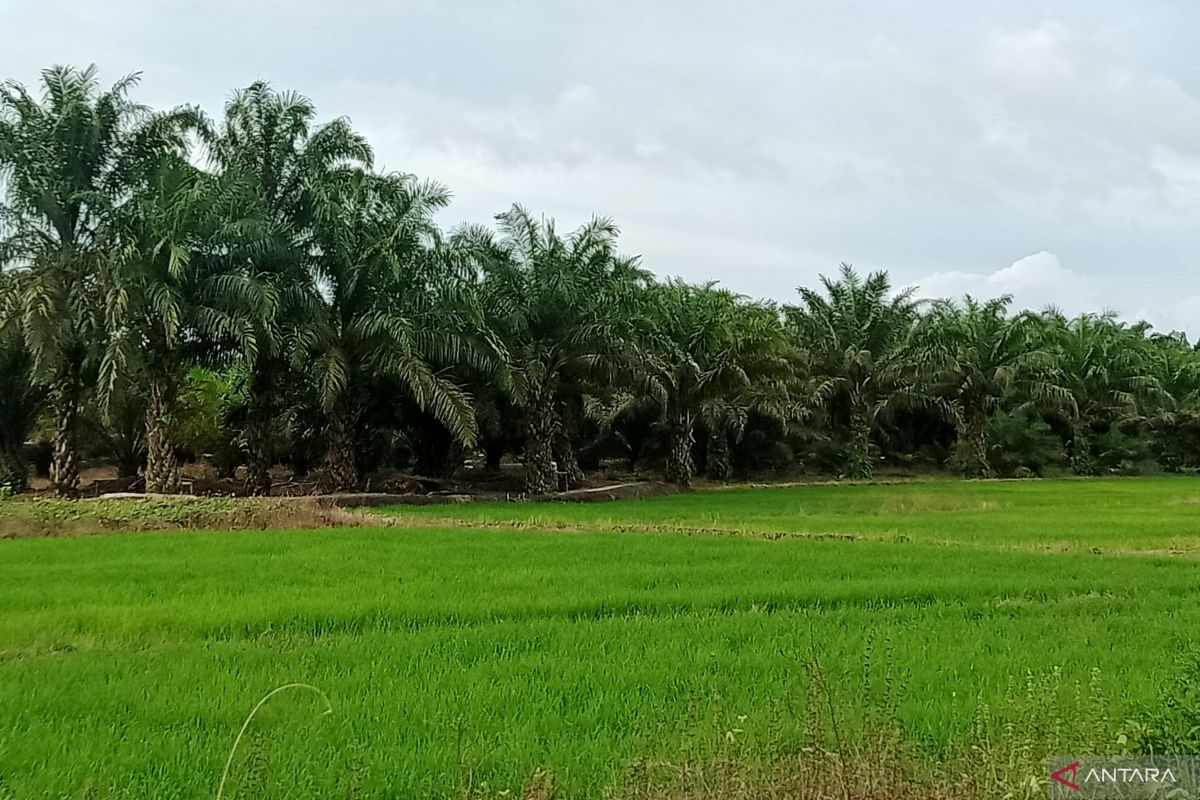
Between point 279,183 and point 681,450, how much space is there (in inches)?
589

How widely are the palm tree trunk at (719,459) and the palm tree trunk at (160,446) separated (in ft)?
63.9

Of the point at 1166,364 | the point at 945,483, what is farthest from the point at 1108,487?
the point at 1166,364

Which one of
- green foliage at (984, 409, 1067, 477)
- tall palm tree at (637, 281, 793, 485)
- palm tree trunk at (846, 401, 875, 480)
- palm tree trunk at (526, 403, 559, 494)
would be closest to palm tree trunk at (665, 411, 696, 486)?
tall palm tree at (637, 281, 793, 485)

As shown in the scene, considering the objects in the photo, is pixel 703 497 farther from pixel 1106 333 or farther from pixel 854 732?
pixel 1106 333

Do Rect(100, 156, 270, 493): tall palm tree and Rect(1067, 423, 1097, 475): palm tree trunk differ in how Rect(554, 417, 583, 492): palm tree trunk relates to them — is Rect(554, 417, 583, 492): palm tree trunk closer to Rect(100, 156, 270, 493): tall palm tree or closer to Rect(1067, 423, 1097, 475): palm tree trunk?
Rect(100, 156, 270, 493): tall palm tree

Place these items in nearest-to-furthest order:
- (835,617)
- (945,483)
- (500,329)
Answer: (835,617) → (500,329) → (945,483)

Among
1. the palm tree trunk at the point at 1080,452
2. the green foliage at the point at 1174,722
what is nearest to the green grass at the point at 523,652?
the green foliage at the point at 1174,722

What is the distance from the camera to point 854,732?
4816 millimetres

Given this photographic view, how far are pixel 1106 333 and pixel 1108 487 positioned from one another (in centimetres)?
1666

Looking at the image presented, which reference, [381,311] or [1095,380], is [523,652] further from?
[1095,380]

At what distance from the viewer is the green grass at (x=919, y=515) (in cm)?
1545

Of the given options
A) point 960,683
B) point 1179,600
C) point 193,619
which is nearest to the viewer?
point 960,683

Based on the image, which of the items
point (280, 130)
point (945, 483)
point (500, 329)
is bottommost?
point (945, 483)

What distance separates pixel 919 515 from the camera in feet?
65.2
